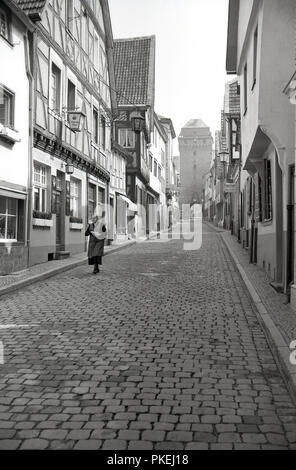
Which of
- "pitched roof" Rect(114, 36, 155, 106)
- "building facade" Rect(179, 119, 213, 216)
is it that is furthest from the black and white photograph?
"building facade" Rect(179, 119, 213, 216)

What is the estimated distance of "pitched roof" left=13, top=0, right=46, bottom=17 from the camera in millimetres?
14117

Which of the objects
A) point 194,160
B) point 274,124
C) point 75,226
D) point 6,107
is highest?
point 194,160

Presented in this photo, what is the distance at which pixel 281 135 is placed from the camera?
9594 millimetres

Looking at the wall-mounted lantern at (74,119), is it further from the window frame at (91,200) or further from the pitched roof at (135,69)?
the pitched roof at (135,69)

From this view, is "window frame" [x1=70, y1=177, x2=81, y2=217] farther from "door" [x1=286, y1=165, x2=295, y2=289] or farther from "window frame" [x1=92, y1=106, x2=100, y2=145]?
"door" [x1=286, y1=165, x2=295, y2=289]

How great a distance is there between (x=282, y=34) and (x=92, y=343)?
6.95 m

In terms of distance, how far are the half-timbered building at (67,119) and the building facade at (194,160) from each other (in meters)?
73.2

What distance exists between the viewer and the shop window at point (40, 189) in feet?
48.9

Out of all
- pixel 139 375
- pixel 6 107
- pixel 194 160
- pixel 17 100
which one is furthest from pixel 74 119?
pixel 194 160

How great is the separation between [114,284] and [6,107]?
505 centimetres

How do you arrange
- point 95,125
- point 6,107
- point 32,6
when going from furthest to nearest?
point 95,125, point 32,6, point 6,107

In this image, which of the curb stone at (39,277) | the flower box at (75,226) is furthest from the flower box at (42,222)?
the flower box at (75,226)

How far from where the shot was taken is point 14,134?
12.4m

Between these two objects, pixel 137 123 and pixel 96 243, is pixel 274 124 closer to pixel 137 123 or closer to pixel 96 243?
pixel 96 243
